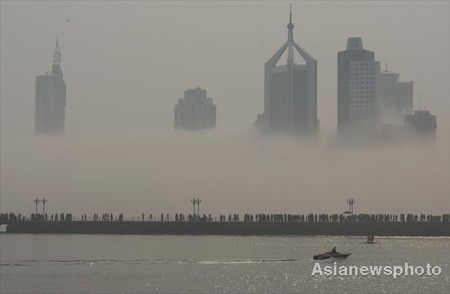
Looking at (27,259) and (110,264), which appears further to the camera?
(27,259)

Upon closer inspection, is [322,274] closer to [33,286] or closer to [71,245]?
[33,286]

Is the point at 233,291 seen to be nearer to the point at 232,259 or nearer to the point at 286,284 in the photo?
the point at 286,284

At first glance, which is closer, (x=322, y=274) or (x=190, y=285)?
(x=190, y=285)

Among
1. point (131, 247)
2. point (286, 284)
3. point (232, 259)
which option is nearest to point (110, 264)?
point (232, 259)

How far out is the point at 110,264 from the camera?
455ft

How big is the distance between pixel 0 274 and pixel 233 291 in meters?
33.2

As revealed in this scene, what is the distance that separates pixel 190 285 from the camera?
113438 millimetres

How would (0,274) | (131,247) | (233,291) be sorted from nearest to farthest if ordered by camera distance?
1. (233,291)
2. (0,274)
3. (131,247)

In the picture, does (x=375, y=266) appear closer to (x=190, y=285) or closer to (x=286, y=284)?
(x=286, y=284)

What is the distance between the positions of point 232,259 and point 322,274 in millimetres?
23658

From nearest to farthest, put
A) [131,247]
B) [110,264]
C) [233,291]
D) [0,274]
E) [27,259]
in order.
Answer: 1. [233,291]
2. [0,274]
3. [110,264]
4. [27,259]
5. [131,247]

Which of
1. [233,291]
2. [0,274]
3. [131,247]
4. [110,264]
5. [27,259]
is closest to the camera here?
[233,291]

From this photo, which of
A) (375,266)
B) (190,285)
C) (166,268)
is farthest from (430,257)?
(190,285)

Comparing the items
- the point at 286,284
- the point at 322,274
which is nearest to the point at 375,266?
the point at 322,274
